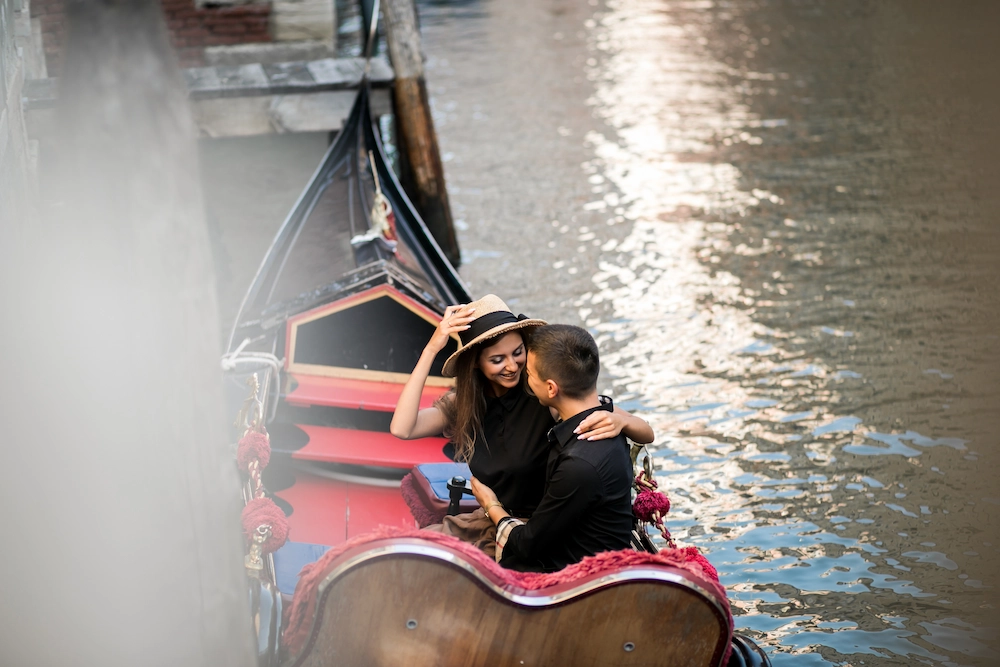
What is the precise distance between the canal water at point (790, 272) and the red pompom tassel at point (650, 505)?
2.27 ft

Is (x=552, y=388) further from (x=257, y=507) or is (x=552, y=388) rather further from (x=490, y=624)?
(x=257, y=507)

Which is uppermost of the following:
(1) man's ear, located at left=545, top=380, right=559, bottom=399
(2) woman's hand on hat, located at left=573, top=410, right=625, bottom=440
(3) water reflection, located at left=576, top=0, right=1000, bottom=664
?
(1) man's ear, located at left=545, top=380, right=559, bottom=399

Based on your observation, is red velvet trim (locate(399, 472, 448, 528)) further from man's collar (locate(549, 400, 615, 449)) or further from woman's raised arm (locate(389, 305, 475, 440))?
man's collar (locate(549, 400, 615, 449))

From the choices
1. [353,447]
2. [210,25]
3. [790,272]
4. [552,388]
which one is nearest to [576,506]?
[552,388]

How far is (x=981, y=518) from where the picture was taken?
3246mm

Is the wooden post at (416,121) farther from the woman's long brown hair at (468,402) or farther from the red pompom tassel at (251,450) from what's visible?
the woman's long brown hair at (468,402)

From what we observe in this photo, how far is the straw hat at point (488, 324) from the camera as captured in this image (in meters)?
2.10

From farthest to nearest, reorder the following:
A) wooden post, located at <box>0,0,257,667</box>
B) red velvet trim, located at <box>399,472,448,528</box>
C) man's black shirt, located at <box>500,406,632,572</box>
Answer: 1. red velvet trim, located at <box>399,472,448,528</box>
2. man's black shirt, located at <box>500,406,632,572</box>
3. wooden post, located at <box>0,0,257,667</box>

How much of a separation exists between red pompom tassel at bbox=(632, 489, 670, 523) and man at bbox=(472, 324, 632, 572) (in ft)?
1.11

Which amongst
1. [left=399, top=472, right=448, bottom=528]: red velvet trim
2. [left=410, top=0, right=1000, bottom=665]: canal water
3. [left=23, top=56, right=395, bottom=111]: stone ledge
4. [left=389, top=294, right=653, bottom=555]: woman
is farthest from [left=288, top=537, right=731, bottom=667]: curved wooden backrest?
[left=23, top=56, right=395, bottom=111]: stone ledge

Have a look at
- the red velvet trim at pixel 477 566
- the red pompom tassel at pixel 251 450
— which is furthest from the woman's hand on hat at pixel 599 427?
the red pompom tassel at pixel 251 450

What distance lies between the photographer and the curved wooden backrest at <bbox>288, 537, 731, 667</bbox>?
5.48ft

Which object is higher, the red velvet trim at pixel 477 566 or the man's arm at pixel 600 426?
the man's arm at pixel 600 426

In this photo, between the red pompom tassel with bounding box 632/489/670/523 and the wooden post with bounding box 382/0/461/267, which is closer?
the red pompom tassel with bounding box 632/489/670/523
